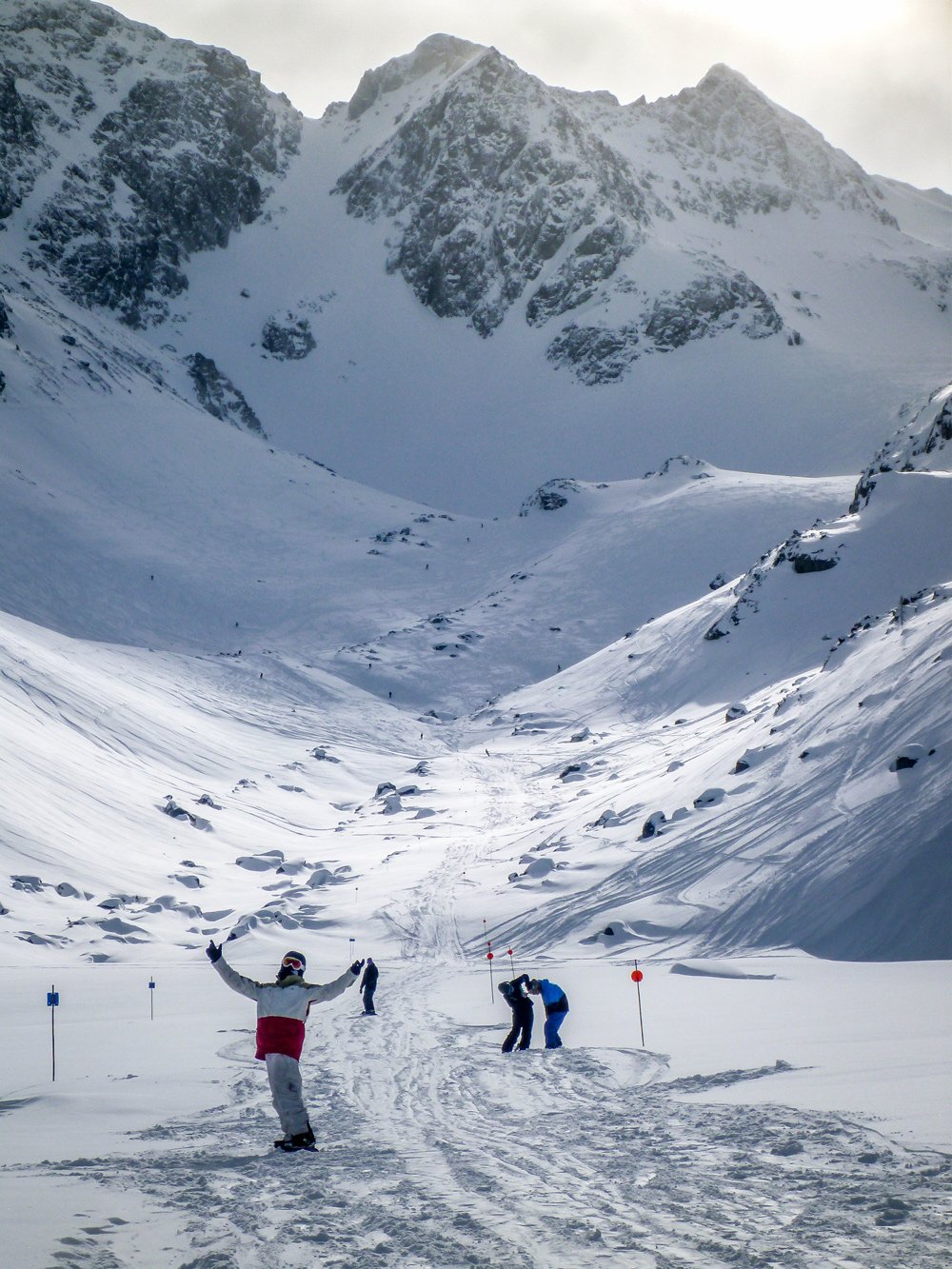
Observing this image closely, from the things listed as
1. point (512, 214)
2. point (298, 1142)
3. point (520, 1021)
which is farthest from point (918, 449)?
point (512, 214)

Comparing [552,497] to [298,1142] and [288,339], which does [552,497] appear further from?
[288,339]

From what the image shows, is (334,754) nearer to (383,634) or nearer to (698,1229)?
(383,634)

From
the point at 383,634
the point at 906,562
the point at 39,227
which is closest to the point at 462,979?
the point at 906,562

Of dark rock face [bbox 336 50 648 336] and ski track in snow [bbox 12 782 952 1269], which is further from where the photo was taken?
dark rock face [bbox 336 50 648 336]

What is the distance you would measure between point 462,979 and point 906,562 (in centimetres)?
3486

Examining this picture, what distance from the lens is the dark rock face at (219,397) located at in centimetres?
13088

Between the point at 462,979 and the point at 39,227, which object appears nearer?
the point at 462,979

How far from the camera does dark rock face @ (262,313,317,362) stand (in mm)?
169625

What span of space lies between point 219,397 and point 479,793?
106 meters

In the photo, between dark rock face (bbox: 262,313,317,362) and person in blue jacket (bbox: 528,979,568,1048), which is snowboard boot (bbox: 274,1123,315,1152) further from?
dark rock face (bbox: 262,313,317,362)

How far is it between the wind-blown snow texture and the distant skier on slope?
315 millimetres

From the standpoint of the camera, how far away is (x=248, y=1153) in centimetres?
742

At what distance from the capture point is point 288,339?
171 metres

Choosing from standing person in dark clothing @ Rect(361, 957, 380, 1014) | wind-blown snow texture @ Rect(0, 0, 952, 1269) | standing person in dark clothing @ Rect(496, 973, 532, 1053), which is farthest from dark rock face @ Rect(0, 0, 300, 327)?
standing person in dark clothing @ Rect(496, 973, 532, 1053)
